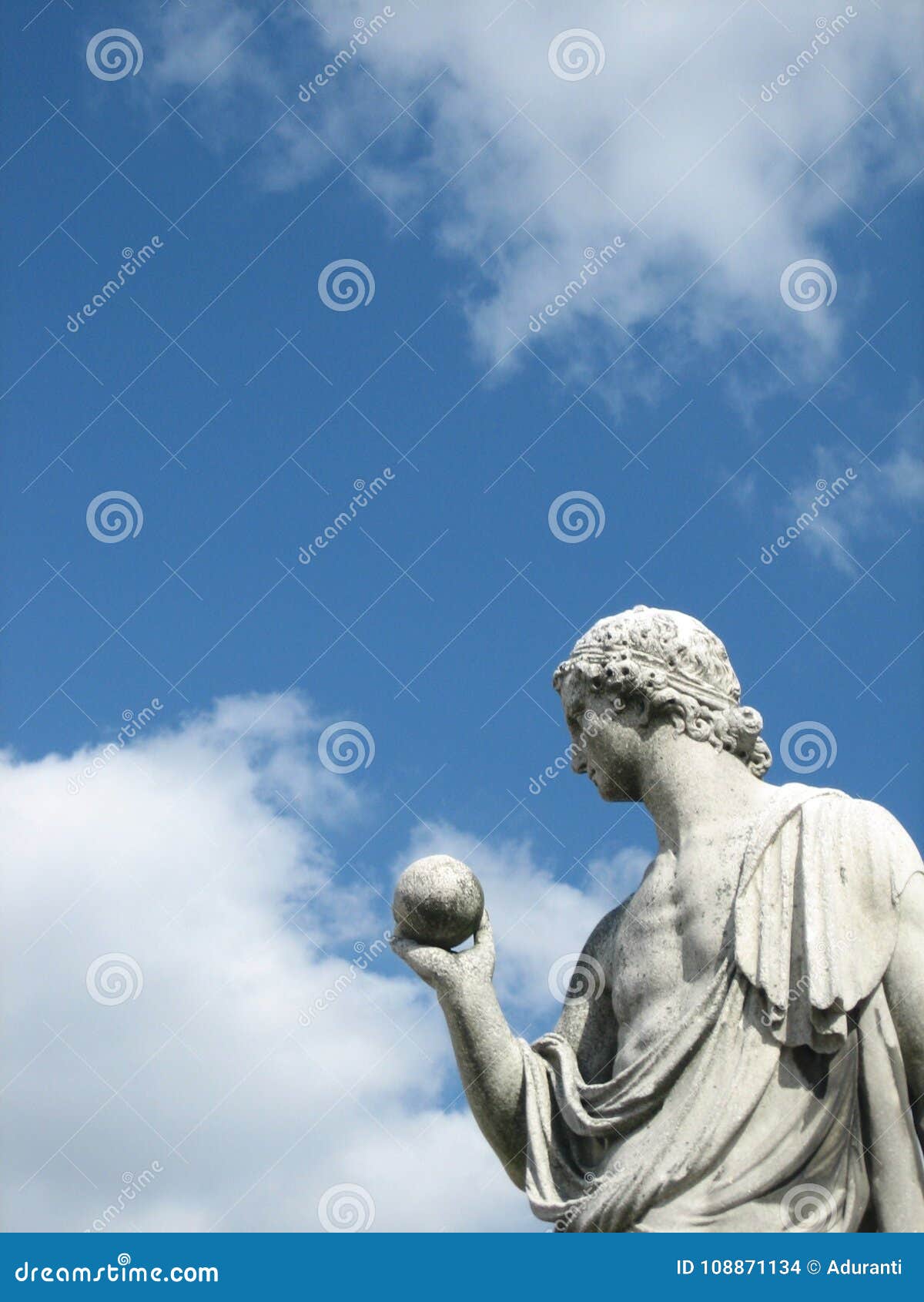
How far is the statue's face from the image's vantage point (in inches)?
351

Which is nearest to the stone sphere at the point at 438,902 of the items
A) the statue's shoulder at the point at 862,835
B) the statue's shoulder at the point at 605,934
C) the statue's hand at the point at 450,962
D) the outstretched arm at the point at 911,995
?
the statue's hand at the point at 450,962

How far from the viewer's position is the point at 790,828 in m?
8.30

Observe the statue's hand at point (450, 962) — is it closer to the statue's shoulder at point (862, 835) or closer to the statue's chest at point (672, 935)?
the statue's chest at point (672, 935)

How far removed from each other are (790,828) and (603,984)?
4.70ft

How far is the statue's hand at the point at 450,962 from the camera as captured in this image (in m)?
8.59

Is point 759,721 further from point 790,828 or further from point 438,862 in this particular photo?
point 438,862

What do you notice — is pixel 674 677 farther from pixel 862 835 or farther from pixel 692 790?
pixel 862 835

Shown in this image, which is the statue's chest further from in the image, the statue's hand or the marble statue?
the statue's hand

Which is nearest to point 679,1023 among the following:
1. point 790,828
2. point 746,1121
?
point 746,1121

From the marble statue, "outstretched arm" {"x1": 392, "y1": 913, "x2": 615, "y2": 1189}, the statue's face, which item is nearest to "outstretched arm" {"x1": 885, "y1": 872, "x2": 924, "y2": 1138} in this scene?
the marble statue

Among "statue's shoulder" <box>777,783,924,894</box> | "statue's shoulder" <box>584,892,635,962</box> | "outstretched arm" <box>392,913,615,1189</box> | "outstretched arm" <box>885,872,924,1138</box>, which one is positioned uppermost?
"statue's shoulder" <box>777,783,924,894</box>

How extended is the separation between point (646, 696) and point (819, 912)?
1560 millimetres

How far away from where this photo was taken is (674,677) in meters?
8.89

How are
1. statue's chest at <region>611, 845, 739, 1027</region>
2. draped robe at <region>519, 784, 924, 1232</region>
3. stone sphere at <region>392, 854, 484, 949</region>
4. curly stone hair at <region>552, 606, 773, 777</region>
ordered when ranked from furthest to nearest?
curly stone hair at <region>552, 606, 773, 777</region> < stone sphere at <region>392, 854, 484, 949</region> < statue's chest at <region>611, 845, 739, 1027</region> < draped robe at <region>519, 784, 924, 1232</region>
